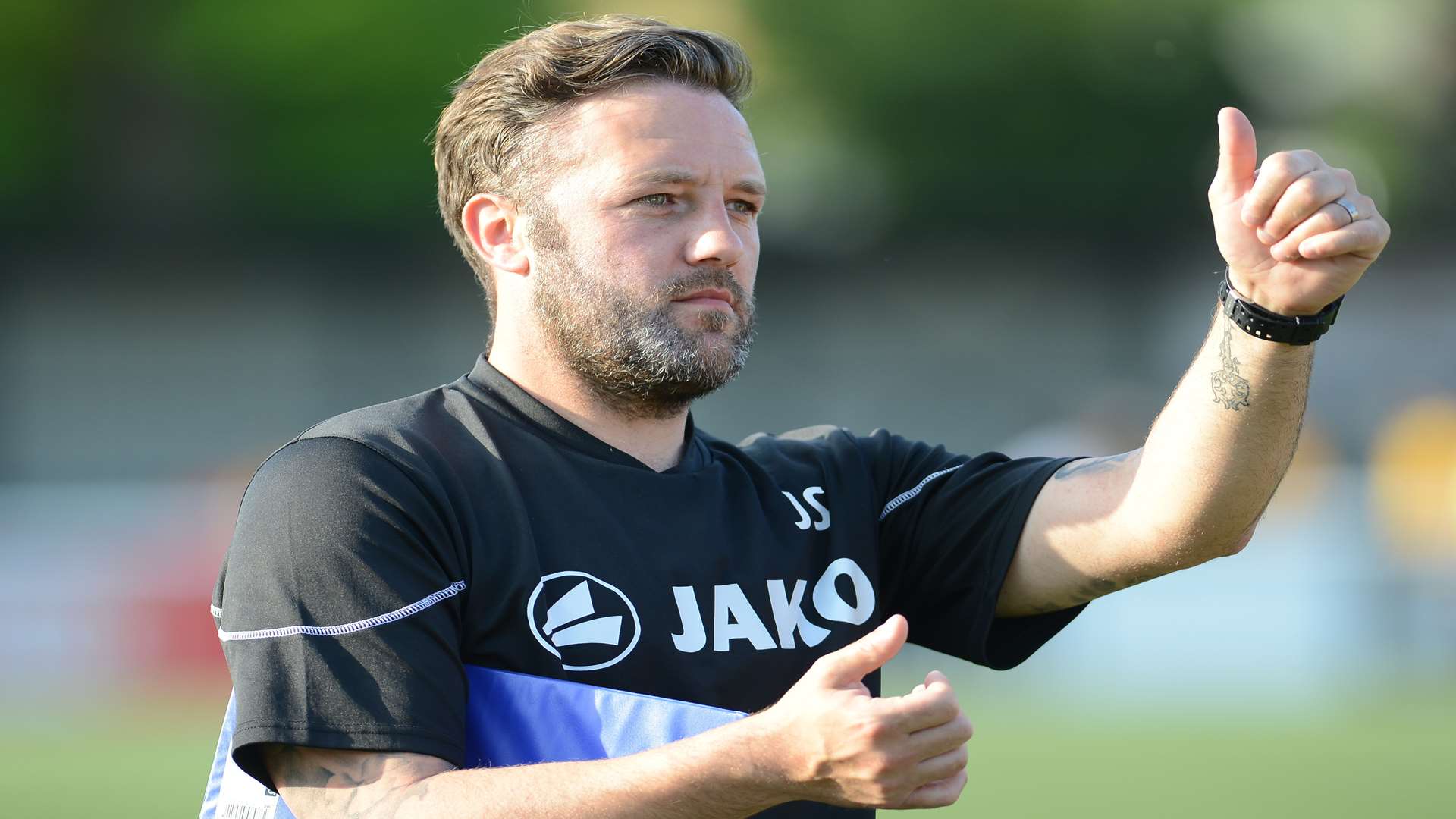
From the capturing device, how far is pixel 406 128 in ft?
74.1

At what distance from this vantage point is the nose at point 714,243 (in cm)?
313

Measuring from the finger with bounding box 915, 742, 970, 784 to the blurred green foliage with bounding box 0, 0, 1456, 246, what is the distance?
19647 millimetres

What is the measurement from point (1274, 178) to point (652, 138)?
3.86 feet

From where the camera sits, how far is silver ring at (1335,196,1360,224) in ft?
8.71

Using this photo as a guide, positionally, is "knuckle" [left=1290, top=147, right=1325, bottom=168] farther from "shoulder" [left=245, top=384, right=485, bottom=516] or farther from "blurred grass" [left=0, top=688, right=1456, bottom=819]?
"blurred grass" [left=0, top=688, right=1456, bottom=819]

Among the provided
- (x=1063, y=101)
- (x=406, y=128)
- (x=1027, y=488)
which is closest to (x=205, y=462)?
(x=406, y=128)

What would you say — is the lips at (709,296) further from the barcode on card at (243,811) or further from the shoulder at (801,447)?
the barcode on card at (243,811)

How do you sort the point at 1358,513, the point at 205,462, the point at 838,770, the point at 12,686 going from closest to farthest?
the point at 838,770 < the point at 12,686 < the point at 1358,513 < the point at 205,462

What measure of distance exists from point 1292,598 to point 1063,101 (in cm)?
1232

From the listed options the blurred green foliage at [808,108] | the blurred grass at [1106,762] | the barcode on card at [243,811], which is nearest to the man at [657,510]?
the barcode on card at [243,811]

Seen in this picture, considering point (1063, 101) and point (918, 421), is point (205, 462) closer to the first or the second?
point (918, 421)

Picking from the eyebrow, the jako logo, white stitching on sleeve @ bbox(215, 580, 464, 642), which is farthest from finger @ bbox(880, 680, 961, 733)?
the eyebrow

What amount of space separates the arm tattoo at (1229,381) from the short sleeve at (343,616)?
137 centimetres

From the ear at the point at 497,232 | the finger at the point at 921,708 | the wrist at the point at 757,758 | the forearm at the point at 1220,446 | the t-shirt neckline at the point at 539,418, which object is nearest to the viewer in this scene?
the finger at the point at 921,708
